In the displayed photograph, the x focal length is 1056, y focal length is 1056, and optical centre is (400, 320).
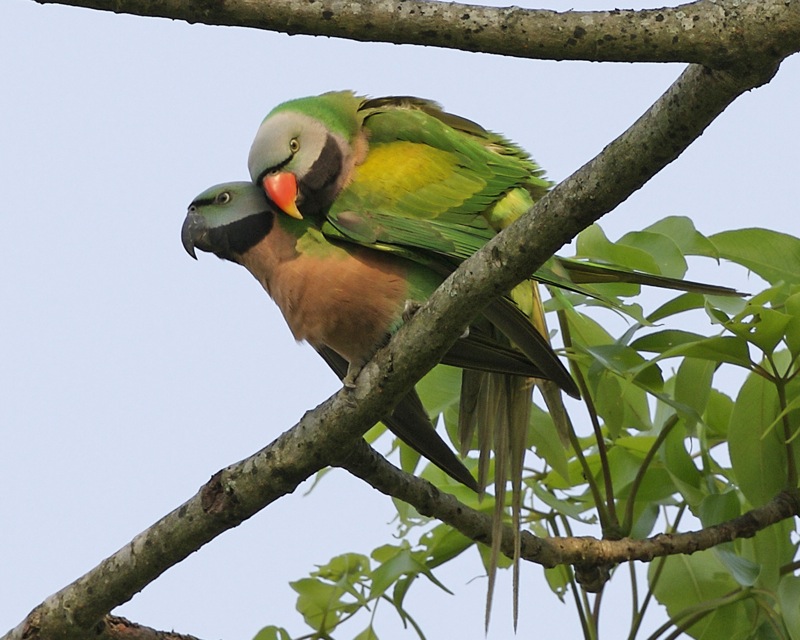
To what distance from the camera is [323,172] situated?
294 cm

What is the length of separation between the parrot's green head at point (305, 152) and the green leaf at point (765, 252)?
1.07 metres

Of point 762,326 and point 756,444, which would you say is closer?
point 762,326

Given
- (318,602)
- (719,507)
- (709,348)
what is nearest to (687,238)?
(709,348)

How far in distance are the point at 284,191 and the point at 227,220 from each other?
0.25 m

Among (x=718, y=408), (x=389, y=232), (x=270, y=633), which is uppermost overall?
(x=389, y=232)

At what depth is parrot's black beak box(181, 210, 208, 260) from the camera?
3.14 metres

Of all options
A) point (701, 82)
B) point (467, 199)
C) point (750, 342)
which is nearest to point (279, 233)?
point (467, 199)

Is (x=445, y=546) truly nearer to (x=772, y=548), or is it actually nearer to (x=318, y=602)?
(x=318, y=602)

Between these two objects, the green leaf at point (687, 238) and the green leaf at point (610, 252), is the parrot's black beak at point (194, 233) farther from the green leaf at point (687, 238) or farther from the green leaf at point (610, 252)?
the green leaf at point (687, 238)

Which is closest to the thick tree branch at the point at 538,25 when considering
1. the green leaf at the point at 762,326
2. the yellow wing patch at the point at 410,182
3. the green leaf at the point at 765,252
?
the green leaf at the point at 762,326

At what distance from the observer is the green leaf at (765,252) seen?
8.04ft

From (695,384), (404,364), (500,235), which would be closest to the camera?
(500,235)

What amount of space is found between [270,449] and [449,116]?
127 cm

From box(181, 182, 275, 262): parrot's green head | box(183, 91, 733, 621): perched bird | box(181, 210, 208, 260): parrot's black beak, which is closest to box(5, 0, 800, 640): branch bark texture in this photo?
box(183, 91, 733, 621): perched bird
